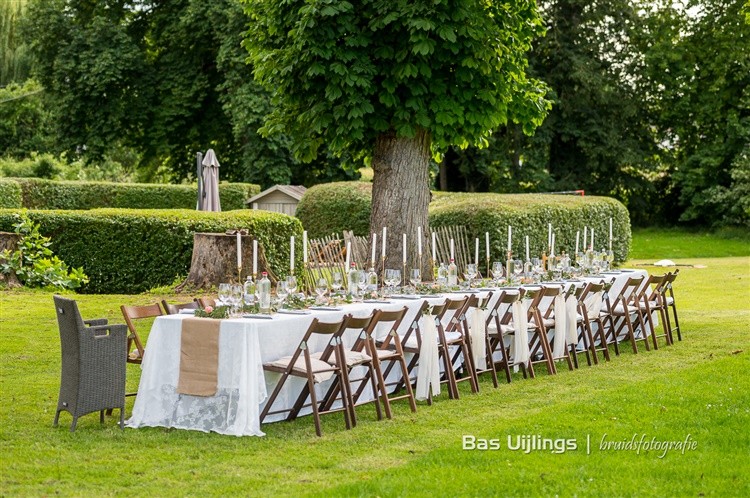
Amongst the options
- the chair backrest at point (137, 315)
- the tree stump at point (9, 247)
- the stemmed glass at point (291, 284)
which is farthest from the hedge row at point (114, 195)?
the stemmed glass at point (291, 284)

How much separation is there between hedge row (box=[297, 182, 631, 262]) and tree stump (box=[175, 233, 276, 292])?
18.1 feet

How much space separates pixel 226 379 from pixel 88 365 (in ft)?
3.52

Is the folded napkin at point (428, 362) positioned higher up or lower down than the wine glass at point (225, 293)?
lower down

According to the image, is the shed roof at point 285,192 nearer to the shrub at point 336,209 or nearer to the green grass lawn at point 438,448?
the shrub at point 336,209

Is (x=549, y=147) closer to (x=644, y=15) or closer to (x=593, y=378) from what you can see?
(x=644, y=15)

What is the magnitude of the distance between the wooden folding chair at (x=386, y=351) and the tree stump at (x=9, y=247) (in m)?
9.85

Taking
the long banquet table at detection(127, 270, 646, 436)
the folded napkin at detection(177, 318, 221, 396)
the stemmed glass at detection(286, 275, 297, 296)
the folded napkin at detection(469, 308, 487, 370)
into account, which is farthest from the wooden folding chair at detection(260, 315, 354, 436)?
the folded napkin at detection(469, 308, 487, 370)

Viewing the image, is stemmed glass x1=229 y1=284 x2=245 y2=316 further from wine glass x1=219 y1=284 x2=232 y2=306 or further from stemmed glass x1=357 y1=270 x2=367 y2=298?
stemmed glass x1=357 y1=270 x2=367 y2=298

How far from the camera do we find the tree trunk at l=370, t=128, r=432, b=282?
14.8 meters

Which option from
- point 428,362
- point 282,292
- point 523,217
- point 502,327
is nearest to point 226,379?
point 282,292

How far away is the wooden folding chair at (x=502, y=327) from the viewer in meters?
11.0

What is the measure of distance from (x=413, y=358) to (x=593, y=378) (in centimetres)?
221

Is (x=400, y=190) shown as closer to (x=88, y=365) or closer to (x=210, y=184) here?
(x=88, y=365)

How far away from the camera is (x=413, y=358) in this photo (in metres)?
10.3
